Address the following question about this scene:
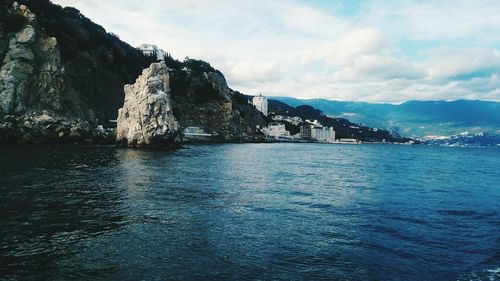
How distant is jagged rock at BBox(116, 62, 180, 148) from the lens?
8956 centimetres

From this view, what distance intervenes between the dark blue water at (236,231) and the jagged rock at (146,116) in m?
51.4

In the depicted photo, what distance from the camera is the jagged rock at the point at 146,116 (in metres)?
89.6

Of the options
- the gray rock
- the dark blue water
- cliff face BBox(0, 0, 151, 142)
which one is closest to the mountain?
cliff face BBox(0, 0, 151, 142)

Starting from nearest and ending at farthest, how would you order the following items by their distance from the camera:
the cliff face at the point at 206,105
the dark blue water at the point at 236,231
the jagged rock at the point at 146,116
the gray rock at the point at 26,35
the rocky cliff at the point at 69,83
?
the dark blue water at the point at 236,231, the rocky cliff at the point at 69,83, the gray rock at the point at 26,35, the jagged rock at the point at 146,116, the cliff face at the point at 206,105

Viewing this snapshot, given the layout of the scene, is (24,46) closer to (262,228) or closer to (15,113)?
(15,113)

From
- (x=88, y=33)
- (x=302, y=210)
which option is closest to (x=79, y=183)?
(x=302, y=210)

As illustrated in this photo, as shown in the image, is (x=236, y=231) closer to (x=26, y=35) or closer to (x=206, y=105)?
(x=26, y=35)

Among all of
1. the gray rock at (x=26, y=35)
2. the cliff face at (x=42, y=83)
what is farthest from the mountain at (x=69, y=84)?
the gray rock at (x=26, y=35)

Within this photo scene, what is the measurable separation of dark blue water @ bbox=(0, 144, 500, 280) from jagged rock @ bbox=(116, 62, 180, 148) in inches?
2024

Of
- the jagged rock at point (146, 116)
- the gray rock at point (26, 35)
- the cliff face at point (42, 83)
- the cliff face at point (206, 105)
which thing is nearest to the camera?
the cliff face at point (42, 83)

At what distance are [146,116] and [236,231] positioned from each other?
241ft

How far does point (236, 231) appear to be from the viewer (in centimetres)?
2038

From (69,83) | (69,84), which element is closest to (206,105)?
(69,83)

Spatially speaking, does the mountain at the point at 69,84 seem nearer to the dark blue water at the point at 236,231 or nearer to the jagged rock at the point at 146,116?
the jagged rock at the point at 146,116
